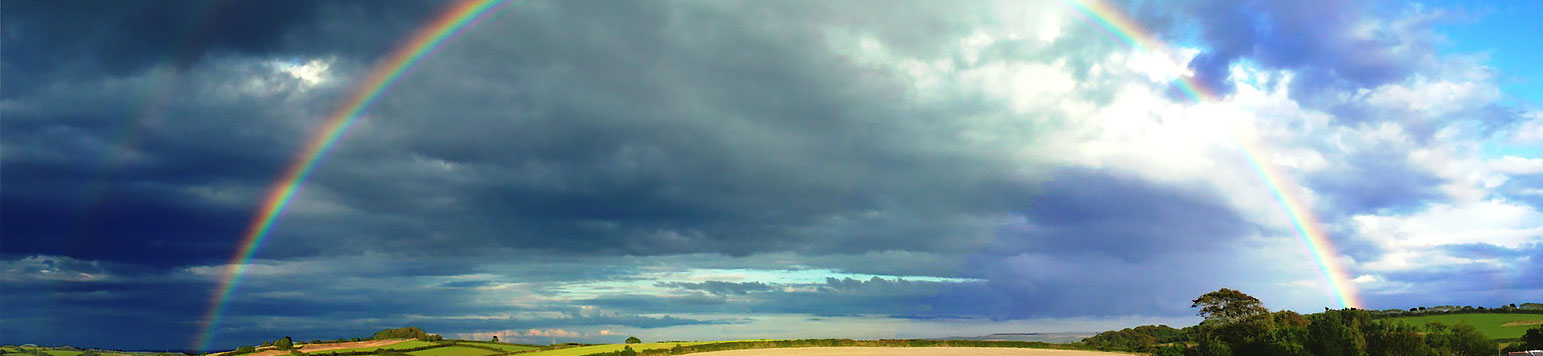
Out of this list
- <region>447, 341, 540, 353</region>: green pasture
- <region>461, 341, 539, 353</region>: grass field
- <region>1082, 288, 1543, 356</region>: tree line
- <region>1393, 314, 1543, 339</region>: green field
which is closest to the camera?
<region>1082, 288, 1543, 356</region>: tree line

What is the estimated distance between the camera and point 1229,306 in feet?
384

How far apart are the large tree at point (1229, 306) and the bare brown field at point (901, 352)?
40.9 m

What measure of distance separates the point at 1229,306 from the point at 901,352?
2308 inches

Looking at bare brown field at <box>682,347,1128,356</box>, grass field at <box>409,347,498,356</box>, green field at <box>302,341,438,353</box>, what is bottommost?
bare brown field at <box>682,347,1128,356</box>

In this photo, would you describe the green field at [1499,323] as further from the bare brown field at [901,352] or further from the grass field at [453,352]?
the grass field at [453,352]

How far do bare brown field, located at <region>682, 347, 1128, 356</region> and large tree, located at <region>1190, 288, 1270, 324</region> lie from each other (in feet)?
134

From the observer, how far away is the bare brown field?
145375 mm

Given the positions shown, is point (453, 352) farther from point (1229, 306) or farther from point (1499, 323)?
point (1499, 323)

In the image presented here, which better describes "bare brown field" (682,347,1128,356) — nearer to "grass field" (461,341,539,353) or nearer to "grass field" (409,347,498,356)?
"grass field" (461,341,539,353)

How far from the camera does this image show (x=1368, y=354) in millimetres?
104312


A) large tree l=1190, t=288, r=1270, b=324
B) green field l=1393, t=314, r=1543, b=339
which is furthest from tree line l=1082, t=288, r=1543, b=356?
green field l=1393, t=314, r=1543, b=339

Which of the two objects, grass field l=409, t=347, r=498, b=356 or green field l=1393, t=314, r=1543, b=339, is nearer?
grass field l=409, t=347, r=498, b=356

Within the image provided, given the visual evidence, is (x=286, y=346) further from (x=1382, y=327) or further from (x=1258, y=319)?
(x=1382, y=327)

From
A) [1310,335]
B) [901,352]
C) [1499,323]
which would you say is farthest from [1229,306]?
[1499,323]
